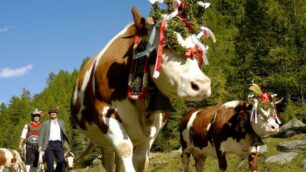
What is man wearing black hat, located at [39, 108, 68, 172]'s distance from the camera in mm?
9820

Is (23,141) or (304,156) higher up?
(23,141)

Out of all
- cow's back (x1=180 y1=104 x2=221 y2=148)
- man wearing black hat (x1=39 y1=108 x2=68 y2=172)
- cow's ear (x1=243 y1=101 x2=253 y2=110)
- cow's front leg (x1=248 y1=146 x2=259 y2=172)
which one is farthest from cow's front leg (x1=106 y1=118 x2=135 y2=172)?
cow's back (x1=180 y1=104 x2=221 y2=148)

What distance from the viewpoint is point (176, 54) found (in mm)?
3785

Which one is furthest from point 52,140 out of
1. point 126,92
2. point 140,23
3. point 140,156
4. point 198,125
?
point 140,23

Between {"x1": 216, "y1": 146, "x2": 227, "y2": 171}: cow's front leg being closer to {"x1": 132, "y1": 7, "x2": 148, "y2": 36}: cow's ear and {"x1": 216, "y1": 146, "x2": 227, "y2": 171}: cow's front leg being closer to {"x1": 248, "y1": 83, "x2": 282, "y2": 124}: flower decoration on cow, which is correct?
{"x1": 248, "y1": 83, "x2": 282, "y2": 124}: flower decoration on cow

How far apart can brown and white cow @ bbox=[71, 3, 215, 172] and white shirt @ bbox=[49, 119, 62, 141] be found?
5.49 m

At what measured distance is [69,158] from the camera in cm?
1942

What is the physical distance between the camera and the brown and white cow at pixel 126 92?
3.70 metres

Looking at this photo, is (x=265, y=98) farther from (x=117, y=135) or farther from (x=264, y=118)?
(x=117, y=135)

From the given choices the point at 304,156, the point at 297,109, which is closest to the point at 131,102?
the point at 304,156

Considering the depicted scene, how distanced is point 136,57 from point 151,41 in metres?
0.19

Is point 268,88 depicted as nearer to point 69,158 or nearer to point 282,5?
point 282,5

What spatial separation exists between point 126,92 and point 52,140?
6186 millimetres

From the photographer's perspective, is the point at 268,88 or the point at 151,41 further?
the point at 268,88
